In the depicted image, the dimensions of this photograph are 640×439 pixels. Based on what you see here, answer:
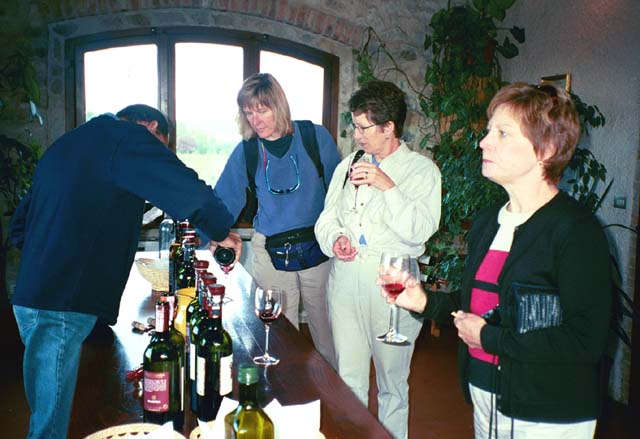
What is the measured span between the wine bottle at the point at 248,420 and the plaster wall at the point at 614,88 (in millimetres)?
2897

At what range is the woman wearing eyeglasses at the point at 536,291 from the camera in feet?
4.23

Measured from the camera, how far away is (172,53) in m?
4.52

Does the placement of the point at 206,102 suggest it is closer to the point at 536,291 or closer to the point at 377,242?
the point at 377,242

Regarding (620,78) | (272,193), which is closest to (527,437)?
(272,193)

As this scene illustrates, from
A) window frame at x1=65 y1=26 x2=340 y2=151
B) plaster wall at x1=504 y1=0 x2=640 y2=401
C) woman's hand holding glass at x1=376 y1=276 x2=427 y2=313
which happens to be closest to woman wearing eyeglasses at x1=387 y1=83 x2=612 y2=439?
woman's hand holding glass at x1=376 y1=276 x2=427 y2=313

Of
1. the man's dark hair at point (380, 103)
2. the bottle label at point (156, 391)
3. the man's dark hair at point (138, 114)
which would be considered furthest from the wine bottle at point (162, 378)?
the man's dark hair at point (380, 103)

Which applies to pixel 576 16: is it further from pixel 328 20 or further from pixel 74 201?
pixel 74 201

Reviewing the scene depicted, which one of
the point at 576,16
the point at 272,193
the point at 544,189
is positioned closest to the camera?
the point at 544,189

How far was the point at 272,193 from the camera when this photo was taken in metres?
2.60

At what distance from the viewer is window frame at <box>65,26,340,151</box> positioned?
432cm

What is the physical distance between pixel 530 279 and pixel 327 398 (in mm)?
548

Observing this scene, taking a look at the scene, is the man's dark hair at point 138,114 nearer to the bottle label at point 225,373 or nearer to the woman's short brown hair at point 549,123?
the bottle label at point 225,373

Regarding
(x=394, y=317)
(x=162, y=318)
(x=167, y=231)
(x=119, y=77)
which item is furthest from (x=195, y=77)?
(x=162, y=318)

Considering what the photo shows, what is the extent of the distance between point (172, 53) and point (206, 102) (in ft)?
1.50
